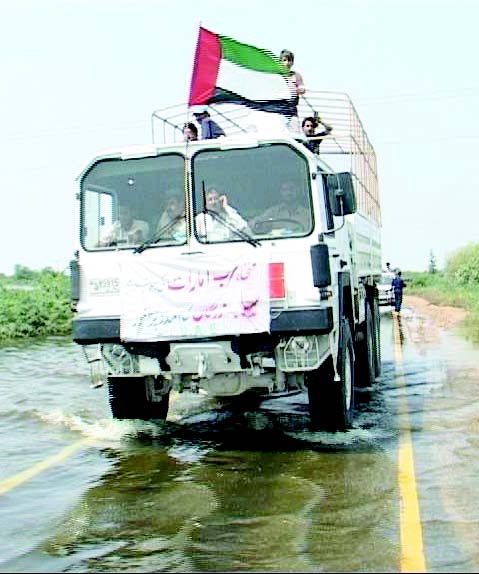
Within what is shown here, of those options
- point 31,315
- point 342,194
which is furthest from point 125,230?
point 31,315

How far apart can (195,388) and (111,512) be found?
2.64 meters

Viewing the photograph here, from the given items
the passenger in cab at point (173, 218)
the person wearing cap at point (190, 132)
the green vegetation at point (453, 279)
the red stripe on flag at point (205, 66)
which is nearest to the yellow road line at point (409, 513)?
the passenger in cab at point (173, 218)

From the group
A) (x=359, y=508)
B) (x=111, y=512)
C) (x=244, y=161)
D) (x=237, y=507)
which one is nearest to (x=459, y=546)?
(x=359, y=508)

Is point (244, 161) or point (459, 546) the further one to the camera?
point (244, 161)

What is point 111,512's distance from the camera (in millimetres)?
6121

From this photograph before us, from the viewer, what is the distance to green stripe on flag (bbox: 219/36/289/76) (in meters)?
9.49

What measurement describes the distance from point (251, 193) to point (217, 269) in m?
0.84

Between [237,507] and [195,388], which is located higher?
[195,388]

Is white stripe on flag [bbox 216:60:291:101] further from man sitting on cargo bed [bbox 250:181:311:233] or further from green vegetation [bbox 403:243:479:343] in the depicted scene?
green vegetation [bbox 403:243:479:343]

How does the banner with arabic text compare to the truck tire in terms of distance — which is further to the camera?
the truck tire

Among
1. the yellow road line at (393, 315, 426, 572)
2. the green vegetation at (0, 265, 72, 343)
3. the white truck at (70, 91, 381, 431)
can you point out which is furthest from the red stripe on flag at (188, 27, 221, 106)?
the green vegetation at (0, 265, 72, 343)

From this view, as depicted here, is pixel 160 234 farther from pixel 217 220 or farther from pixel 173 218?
pixel 217 220

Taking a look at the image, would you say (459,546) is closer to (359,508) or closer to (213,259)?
(359,508)

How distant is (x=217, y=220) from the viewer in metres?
8.09
